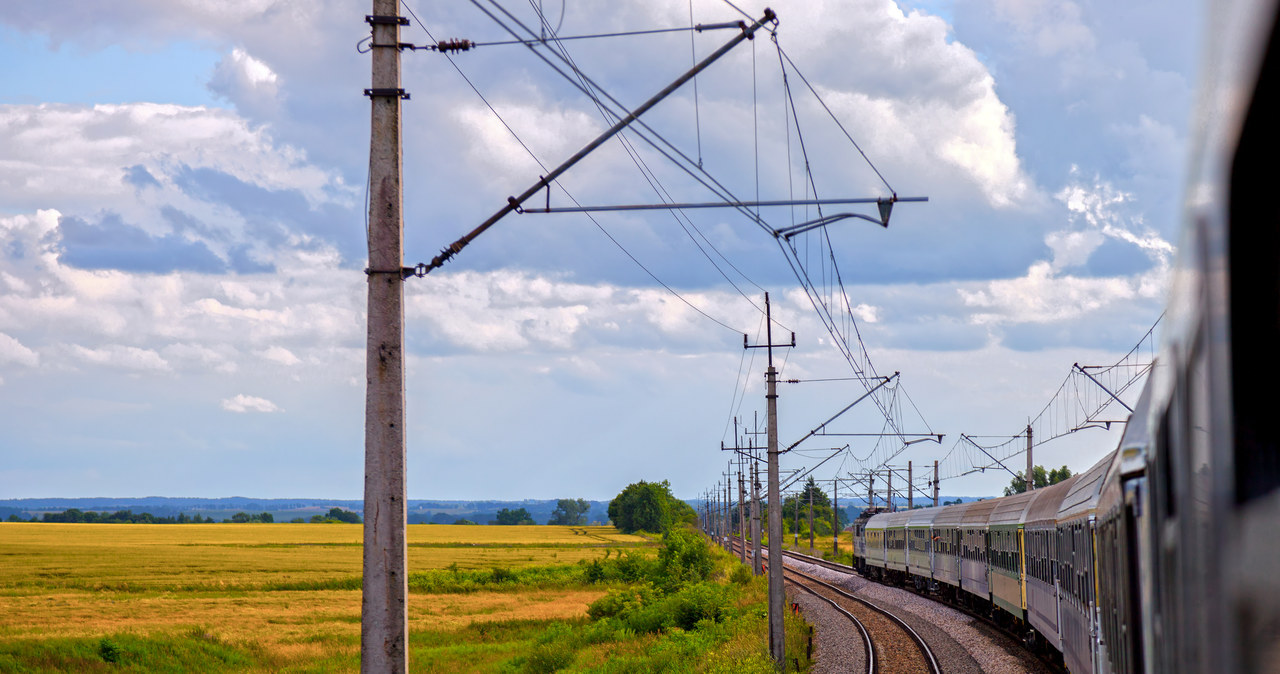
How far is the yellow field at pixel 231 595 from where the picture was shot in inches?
1752

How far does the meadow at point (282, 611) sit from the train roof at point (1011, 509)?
629cm

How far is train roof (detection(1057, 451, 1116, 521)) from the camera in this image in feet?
37.3

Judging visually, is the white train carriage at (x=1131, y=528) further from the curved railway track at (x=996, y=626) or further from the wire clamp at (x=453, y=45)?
the curved railway track at (x=996, y=626)

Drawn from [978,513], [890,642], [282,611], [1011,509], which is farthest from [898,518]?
[282,611]

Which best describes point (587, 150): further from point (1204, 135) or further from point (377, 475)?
point (1204, 135)

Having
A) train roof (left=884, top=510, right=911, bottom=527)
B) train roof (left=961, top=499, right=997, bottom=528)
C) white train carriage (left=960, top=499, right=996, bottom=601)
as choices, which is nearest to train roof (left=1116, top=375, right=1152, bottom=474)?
train roof (left=961, top=499, right=997, bottom=528)

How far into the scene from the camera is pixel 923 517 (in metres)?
42.3

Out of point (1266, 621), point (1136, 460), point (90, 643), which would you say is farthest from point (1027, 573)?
point (90, 643)

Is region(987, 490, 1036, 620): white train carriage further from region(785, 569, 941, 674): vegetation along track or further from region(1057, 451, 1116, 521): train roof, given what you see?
region(1057, 451, 1116, 521): train roof

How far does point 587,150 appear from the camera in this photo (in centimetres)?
833

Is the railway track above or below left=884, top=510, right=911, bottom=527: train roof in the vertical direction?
below

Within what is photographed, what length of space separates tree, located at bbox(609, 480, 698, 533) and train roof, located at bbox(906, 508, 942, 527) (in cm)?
12144

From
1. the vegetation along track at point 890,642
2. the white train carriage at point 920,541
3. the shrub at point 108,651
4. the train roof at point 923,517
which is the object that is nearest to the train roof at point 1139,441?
the vegetation along track at point 890,642

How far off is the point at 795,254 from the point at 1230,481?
43.2ft
